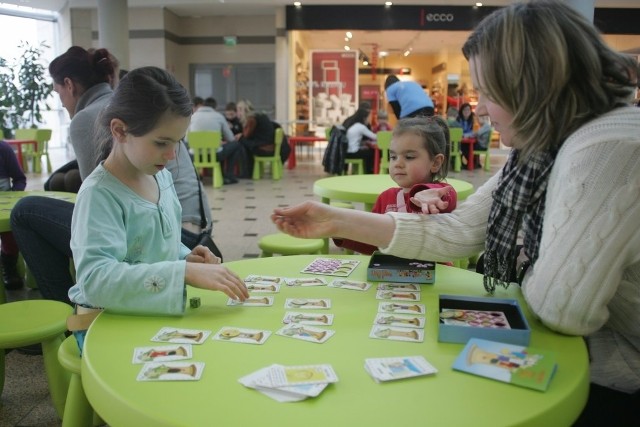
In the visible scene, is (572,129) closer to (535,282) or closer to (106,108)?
(535,282)

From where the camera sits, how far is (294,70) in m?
15.0

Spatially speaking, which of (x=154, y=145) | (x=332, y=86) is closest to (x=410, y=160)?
(x=154, y=145)

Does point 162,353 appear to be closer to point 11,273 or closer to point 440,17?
point 11,273

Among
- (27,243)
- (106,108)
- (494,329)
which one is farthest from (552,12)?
(27,243)

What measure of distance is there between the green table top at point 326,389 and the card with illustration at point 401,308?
0.03 metres

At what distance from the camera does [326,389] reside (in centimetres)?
95

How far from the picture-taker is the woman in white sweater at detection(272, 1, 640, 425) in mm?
1110

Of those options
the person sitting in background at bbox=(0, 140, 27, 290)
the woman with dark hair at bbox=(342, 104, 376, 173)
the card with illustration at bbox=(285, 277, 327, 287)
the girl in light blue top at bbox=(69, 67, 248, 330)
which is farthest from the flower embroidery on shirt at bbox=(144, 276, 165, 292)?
the woman with dark hair at bbox=(342, 104, 376, 173)

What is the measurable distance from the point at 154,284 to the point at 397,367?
606 millimetres

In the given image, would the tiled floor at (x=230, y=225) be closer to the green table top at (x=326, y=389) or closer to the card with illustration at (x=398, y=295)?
the green table top at (x=326, y=389)

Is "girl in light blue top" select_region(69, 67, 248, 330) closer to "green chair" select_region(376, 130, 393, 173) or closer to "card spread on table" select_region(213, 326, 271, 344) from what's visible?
"card spread on table" select_region(213, 326, 271, 344)

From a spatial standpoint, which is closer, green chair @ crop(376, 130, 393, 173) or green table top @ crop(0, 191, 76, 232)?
green table top @ crop(0, 191, 76, 232)

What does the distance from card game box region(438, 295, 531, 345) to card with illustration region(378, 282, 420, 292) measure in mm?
183

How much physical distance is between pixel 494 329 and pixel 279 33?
13.9 meters
